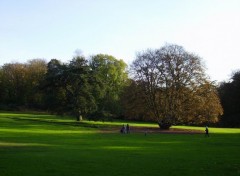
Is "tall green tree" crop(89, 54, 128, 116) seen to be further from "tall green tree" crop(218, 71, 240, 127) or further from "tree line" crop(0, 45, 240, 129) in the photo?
"tree line" crop(0, 45, 240, 129)

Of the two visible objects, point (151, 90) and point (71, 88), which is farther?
point (71, 88)

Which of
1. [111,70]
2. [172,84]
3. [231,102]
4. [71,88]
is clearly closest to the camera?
[172,84]

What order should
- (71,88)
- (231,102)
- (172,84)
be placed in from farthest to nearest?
1. (231,102)
2. (71,88)
3. (172,84)

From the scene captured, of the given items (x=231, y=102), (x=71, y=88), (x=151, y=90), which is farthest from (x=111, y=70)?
(x=151, y=90)

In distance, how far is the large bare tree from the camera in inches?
2753

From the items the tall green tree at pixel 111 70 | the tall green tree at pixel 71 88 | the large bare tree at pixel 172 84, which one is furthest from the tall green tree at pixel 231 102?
the tall green tree at pixel 71 88

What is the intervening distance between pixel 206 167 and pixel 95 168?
573cm

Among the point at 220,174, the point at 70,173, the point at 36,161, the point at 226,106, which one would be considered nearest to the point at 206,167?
the point at 220,174

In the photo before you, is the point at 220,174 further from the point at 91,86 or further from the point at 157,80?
the point at 91,86

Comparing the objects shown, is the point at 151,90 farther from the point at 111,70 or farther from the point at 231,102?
the point at 111,70

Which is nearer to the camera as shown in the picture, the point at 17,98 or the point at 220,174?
the point at 220,174

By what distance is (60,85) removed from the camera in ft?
258

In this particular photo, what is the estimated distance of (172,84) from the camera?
2776 inches

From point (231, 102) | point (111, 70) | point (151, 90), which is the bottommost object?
point (151, 90)
